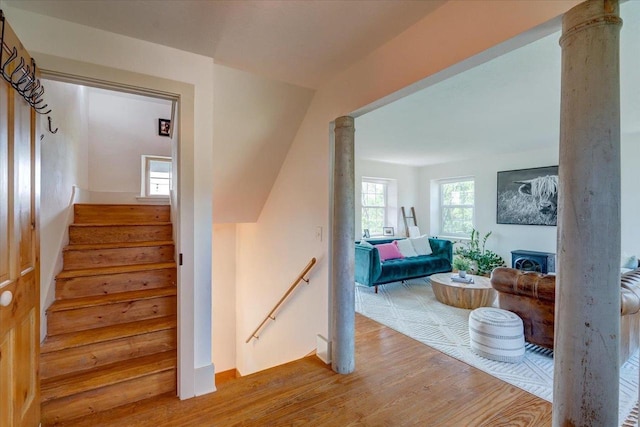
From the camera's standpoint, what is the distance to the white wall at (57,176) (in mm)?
2125

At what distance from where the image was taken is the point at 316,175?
2584 millimetres

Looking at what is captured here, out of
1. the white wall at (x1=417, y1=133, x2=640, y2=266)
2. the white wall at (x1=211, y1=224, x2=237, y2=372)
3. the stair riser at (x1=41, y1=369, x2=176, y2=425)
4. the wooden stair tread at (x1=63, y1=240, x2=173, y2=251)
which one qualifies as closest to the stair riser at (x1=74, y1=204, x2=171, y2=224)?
the wooden stair tread at (x1=63, y1=240, x2=173, y2=251)

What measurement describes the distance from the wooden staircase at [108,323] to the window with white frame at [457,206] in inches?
236

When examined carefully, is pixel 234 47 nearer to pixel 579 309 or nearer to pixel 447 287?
pixel 579 309

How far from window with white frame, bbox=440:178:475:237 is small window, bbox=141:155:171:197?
5.93 meters

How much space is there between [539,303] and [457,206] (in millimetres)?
4351

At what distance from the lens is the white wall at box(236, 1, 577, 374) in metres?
1.40

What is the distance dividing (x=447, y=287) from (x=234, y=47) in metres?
3.71

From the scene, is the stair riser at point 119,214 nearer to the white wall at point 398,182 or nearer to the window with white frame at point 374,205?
the white wall at point 398,182

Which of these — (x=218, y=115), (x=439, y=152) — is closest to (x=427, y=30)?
(x=218, y=115)

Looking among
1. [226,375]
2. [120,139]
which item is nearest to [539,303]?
[226,375]

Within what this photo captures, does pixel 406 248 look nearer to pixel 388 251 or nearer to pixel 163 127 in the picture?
pixel 388 251

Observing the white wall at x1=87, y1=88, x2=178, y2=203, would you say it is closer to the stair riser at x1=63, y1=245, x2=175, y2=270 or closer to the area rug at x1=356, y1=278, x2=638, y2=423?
the stair riser at x1=63, y1=245, x2=175, y2=270

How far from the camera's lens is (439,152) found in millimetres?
5488
